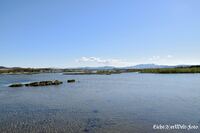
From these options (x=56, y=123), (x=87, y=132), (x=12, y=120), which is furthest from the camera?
(x=12, y=120)

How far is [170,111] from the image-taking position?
19438 millimetres

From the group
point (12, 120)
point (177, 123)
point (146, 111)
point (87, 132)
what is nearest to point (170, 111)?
point (146, 111)

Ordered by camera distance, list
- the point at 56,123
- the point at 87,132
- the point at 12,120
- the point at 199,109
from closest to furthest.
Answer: the point at 87,132
the point at 56,123
the point at 12,120
the point at 199,109

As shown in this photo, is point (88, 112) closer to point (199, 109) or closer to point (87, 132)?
point (87, 132)

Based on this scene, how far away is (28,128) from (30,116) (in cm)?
376

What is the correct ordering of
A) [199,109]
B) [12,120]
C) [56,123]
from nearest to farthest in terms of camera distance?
[56,123]
[12,120]
[199,109]

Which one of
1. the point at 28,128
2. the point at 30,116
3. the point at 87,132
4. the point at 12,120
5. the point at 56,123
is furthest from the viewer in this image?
the point at 30,116

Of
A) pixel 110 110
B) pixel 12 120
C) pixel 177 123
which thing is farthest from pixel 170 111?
pixel 12 120

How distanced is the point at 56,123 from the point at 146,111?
326 inches

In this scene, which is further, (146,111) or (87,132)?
(146,111)

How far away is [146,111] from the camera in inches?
768

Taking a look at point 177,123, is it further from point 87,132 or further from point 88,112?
point 88,112

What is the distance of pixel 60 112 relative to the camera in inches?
790

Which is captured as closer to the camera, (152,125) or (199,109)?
(152,125)
